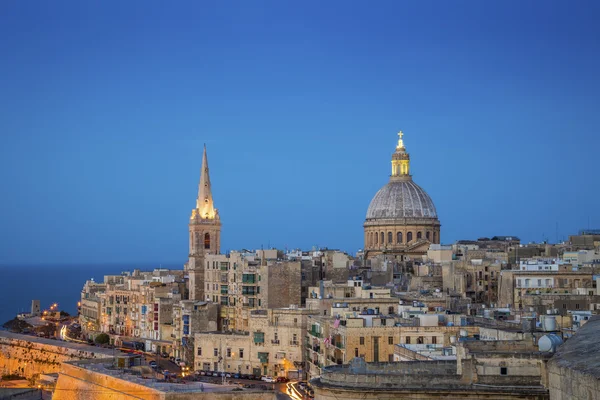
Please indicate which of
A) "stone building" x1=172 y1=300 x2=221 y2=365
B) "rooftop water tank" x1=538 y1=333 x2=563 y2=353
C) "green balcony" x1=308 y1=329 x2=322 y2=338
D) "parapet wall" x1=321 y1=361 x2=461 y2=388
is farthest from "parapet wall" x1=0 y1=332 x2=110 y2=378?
"rooftop water tank" x1=538 y1=333 x2=563 y2=353

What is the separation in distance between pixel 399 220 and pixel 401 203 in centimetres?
Result: 191

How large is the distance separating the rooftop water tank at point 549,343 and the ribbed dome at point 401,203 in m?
73.0

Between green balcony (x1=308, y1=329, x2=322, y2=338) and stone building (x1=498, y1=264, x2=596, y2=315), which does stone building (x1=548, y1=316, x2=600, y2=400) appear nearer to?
green balcony (x1=308, y1=329, x2=322, y2=338)

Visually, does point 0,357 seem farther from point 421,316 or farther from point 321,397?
point 321,397

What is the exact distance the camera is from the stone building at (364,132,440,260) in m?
100

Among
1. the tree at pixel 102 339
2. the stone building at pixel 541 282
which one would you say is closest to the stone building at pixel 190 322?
the tree at pixel 102 339

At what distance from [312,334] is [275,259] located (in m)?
17.4

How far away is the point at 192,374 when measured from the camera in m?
64.9

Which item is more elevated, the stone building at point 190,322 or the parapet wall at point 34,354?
the stone building at point 190,322

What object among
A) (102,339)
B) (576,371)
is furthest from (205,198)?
(576,371)

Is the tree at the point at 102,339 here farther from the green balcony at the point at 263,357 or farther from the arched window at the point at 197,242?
the green balcony at the point at 263,357

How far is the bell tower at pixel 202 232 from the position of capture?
82.8 metres

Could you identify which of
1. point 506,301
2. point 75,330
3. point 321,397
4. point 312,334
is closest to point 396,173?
point 75,330

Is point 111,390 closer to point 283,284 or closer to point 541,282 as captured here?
point 283,284
